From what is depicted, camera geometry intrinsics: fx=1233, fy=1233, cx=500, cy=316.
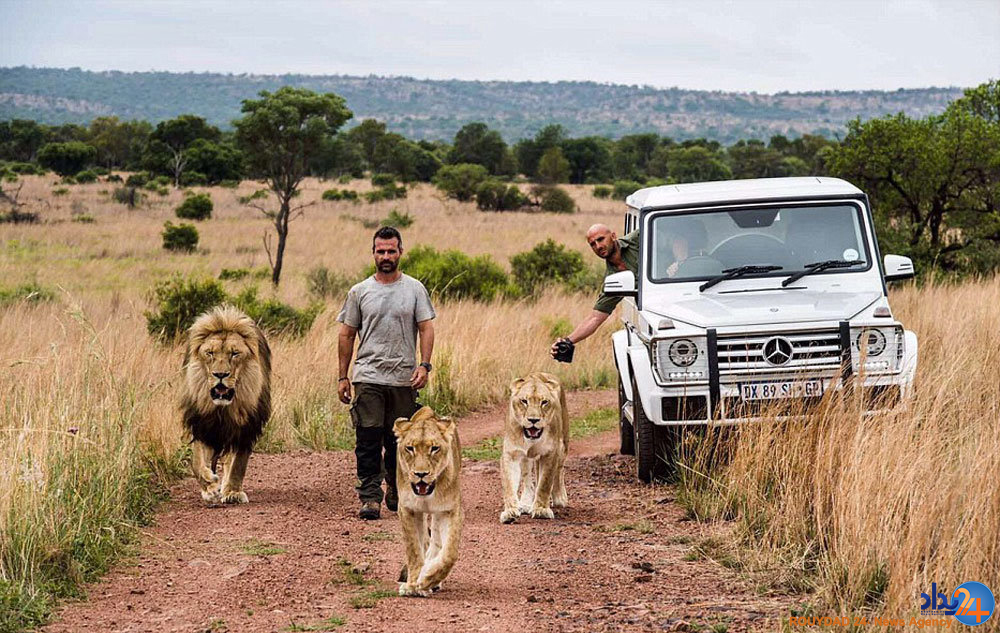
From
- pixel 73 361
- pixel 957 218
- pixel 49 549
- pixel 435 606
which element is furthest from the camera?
pixel 957 218

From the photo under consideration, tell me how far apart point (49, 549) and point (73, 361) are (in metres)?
3.36

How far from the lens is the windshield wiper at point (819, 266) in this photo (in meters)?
8.85

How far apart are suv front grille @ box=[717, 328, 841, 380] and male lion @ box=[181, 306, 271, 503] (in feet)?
10.6

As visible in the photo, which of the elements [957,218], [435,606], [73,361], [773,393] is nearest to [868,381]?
[773,393]

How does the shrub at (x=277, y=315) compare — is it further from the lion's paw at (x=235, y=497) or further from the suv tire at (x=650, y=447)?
the suv tire at (x=650, y=447)

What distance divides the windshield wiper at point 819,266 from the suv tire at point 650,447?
1.34 meters

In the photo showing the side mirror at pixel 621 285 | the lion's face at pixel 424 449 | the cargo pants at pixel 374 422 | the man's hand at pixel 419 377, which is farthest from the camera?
the side mirror at pixel 621 285

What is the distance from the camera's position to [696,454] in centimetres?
819

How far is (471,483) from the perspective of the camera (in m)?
9.72

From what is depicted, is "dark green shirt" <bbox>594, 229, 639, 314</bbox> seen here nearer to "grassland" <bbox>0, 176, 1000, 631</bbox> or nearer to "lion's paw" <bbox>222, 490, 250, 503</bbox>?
"grassland" <bbox>0, 176, 1000, 631</bbox>

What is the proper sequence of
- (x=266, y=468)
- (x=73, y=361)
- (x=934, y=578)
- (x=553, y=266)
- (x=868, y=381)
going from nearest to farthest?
1. (x=934, y=578)
2. (x=868, y=381)
3. (x=73, y=361)
4. (x=266, y=468)
5. (x=553, y=266)

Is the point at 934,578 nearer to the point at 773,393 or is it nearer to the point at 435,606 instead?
the point at 435,606

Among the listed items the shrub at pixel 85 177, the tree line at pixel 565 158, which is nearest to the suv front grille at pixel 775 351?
the tree line at pixel 565 158

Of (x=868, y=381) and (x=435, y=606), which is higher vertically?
(x=868, y=381)
